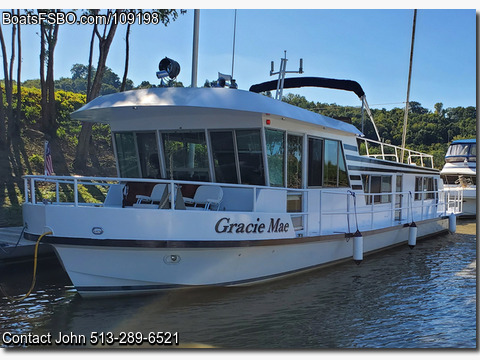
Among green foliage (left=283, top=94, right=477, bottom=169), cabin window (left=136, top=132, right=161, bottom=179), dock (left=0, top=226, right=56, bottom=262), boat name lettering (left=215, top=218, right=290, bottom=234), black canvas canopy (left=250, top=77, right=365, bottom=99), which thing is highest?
green foliage (left=283, top=94, right=477, bottom=169)

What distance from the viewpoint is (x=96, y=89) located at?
16.2 metres

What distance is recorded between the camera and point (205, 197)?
7031 millimetres

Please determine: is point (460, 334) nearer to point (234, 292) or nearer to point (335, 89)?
point (234, 292)

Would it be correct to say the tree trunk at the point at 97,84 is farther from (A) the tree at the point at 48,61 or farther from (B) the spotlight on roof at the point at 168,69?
(B) the spotlight on roof at the point at 168,69

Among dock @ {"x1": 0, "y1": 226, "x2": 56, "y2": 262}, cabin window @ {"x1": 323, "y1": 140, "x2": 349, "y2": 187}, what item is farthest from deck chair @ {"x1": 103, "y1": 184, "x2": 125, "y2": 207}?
cabin window @ {"x1": 323, "y1": 140, "x2": 349, "y2": 187}

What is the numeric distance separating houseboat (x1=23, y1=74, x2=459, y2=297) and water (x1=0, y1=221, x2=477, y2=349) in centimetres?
31

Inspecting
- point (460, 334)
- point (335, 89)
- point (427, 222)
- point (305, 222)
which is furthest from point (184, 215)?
point (427, 222)

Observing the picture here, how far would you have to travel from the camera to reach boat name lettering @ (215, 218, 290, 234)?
20.9 feet

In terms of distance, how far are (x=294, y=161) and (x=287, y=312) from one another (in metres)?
2.65

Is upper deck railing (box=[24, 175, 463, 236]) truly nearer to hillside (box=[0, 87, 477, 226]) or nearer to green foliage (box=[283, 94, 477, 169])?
hillside (box=[0, 87, 477, 226])

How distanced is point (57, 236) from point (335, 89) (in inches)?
278

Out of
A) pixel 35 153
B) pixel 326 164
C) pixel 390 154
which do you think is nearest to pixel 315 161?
pixel 326 164

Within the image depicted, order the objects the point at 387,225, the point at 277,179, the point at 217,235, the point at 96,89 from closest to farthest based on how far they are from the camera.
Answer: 1. the point at 217,235
2. the point at 277,179
3. the point at 387,225
4. the point at 96,89

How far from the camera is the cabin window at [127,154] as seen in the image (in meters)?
7.89
